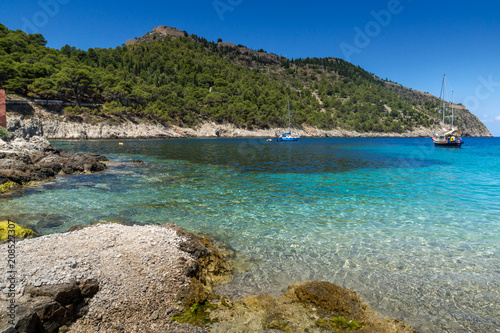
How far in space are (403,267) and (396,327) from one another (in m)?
2.62

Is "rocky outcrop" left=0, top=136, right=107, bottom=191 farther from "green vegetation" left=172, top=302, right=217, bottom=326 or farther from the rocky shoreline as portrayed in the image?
"green vegetation" left=172, top=302, right=217, bottom=326

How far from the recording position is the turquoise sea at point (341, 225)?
5551mm

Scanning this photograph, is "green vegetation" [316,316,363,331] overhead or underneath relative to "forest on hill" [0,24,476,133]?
underneath

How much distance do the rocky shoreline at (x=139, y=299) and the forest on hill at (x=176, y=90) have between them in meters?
82.2

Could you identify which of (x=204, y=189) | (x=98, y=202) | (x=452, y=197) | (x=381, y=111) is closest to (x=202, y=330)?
(x=98, y=202)

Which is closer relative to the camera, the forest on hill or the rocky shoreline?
the rocky shoreline

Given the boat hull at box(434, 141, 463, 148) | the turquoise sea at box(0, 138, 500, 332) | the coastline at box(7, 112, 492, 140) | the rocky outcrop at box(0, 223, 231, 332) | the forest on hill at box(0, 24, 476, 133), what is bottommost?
the turquoise sea at box(0, 138, 500, 332)

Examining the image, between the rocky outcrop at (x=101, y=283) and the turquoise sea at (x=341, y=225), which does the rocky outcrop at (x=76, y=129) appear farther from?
the rocky outcrop at (x=101, y=283)

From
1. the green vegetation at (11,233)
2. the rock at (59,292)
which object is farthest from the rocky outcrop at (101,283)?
the green vegetation at (11,233)

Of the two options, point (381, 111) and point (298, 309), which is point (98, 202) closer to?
point (298, 309)

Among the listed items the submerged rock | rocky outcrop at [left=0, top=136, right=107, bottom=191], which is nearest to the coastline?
rocky outcrop at [left=0, top=136, right=107, bottom=191]

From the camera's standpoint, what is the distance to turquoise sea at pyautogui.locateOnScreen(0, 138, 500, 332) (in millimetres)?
5551

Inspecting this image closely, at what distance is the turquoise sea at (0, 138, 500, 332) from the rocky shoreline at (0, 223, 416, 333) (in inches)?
29.6

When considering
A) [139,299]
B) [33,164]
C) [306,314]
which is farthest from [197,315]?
[33,164]
